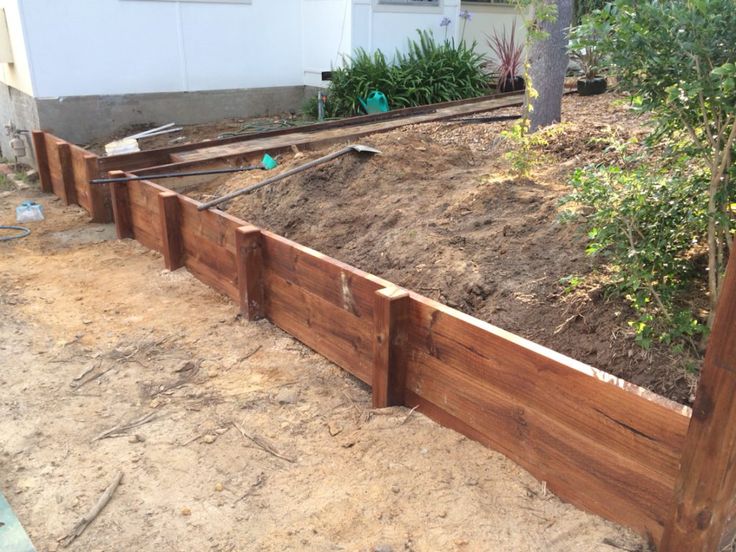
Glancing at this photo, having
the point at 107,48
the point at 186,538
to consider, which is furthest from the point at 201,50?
the point at 186,538

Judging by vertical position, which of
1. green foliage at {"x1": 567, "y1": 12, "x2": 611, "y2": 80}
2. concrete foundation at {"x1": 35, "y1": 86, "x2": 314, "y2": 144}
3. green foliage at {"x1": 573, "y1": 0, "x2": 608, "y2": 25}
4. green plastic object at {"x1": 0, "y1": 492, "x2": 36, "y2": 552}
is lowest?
green plastic object at {"x1": 0, "y1": 492, "x2": 36, "y2": 552}

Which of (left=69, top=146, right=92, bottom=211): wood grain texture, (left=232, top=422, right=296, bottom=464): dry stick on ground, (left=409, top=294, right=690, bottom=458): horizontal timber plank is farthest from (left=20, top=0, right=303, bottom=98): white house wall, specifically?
(left=409, top=294, right=690, bottom=458): horizontal timber plank

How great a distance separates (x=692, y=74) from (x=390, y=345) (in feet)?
5.22

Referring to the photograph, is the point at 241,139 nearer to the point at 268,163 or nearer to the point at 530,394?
the point at 268,163

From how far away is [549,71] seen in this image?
6.17 m

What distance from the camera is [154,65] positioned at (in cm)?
852

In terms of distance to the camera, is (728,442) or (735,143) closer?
(728,442)

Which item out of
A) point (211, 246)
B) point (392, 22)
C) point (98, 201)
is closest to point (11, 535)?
point (211, 246)

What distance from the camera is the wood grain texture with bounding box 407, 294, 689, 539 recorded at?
6.48ft

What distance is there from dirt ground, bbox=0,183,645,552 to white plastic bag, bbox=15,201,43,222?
2.50 m

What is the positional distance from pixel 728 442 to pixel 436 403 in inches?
51.2

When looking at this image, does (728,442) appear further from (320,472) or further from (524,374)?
(320,472)

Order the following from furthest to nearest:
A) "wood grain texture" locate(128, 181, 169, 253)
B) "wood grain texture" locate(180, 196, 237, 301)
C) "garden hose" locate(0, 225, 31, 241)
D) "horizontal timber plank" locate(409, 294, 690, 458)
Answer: "garden hose" locate(0, 225, 31, 241), "wood grain texture" locate(128, 181, 169, 253), "wood grain texture" locate(180, 196, 237, 301), "horizontal timber plank" locate(409, 294, 690, 458)

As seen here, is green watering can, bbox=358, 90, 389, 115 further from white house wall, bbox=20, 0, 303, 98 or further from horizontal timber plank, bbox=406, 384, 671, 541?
horizontal timber plank, bbox=406, 384, 671, 541
